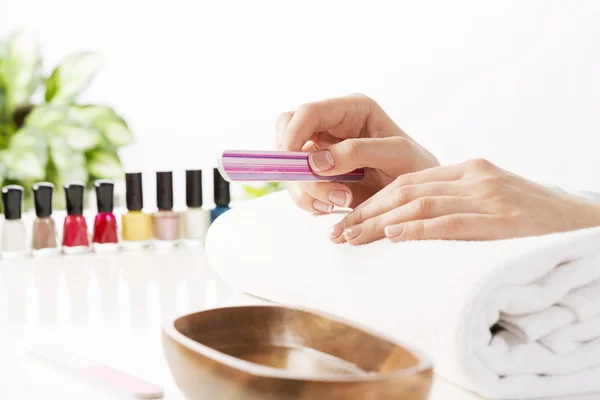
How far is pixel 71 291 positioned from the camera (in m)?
1.06

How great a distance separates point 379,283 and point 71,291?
0.55 meters

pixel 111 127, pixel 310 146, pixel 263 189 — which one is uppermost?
pixel 310 146

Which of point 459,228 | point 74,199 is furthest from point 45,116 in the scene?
point 459,228

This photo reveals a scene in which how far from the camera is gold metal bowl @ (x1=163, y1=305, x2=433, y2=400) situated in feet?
1.46

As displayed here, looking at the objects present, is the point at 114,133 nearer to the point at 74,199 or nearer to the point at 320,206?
the point at 74,199

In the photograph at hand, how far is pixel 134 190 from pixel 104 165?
3.23ft

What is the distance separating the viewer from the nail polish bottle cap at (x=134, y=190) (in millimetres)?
1397

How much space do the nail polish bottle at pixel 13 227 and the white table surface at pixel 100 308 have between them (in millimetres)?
24

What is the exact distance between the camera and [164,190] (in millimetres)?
1421

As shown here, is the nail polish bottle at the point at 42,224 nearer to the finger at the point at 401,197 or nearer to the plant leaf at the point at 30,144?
the finger at the point at 401,197

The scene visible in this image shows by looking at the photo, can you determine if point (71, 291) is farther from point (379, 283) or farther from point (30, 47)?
point (30, 47)

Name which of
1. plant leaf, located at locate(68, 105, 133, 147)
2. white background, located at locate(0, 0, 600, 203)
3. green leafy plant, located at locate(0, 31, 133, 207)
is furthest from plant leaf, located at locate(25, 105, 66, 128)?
white background, located at locate(0, 0, 600, 203)

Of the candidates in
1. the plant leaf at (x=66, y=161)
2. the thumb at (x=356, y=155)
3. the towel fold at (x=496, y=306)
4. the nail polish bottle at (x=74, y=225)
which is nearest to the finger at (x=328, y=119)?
the thumb at (x=356, y=155)

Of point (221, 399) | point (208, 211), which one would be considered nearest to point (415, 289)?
point (221, 399)
